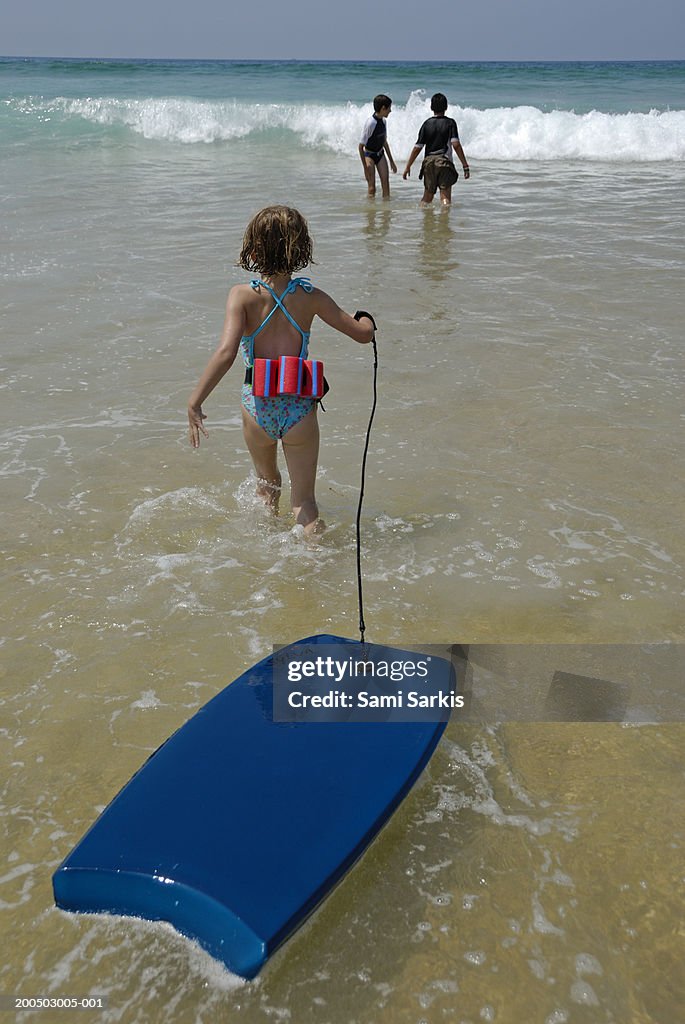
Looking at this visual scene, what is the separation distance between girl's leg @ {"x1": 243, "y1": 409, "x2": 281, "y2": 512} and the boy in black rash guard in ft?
29.6

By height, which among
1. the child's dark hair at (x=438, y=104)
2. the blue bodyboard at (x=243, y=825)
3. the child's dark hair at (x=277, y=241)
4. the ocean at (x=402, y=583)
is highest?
the child's dark hair at (x=438, y=104)

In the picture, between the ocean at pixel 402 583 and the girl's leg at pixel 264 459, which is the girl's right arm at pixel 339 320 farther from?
the ocean at pixel 402 583

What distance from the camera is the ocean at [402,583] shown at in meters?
2.25

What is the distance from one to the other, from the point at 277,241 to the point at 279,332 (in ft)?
1.31

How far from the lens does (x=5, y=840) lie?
2594mm

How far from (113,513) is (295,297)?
58.4 inches

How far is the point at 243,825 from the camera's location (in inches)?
92.0

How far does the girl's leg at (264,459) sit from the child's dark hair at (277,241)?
28.2 inches

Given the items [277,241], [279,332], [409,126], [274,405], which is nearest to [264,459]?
[274,405]

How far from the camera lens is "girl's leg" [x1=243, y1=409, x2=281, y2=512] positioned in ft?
13.9

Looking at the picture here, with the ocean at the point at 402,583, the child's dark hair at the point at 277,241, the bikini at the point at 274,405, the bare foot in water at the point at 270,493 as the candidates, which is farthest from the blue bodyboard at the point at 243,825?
the child's dark hair at the point at 277,241

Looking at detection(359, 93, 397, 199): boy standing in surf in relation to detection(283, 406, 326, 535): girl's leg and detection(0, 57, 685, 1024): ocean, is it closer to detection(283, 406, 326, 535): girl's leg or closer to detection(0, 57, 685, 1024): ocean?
detection(0, 57, 685, 1024): ocean

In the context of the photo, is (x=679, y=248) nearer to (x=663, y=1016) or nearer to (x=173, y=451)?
(x=173, y=451)

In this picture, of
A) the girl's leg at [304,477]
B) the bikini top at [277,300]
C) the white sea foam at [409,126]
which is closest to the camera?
the bikini top at [277,300]
